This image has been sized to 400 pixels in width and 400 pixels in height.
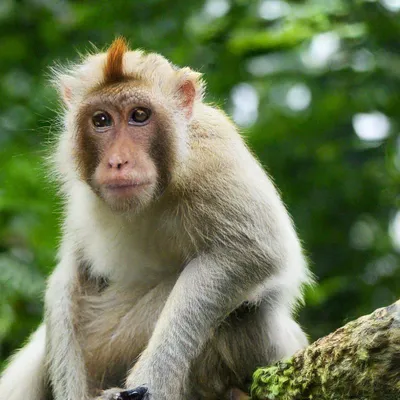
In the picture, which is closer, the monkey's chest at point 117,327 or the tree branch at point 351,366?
the tree branch at point 351,366

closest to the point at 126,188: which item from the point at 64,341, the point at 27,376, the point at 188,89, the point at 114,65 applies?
the point at 114,65

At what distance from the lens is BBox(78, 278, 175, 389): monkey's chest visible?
6453mm

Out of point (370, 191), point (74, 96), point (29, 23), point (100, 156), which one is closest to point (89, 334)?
point (100, 156)

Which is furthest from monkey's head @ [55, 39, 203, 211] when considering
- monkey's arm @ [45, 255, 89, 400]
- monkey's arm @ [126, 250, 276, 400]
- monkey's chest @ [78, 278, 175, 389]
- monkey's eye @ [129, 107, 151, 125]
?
monkey's arm @ [45, 255, 89, 400]

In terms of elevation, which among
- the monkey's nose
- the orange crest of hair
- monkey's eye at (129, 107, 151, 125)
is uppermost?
the orange crest of hair

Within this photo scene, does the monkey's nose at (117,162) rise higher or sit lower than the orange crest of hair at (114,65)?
lower

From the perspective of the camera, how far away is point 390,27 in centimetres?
967

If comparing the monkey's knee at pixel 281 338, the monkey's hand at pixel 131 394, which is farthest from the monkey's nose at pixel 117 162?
the monkey's knee at pixel 281 338

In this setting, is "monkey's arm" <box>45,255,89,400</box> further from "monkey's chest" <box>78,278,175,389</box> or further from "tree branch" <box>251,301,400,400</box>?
"tree branch" <box>251,301,400,400</box>

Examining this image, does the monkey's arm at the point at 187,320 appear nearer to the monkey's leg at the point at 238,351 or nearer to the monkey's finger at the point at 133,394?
the monkey's finger at the point at 133,394

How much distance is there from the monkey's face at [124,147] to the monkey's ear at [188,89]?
1.07 feet

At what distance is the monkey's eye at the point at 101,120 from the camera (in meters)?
6.28

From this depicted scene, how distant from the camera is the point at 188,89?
265 inches

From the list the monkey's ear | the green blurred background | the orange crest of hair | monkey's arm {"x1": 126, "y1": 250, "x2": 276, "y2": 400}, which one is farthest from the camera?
the green blurred background
